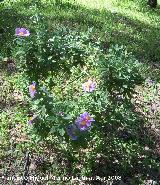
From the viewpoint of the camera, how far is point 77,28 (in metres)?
9.32

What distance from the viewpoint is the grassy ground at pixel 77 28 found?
5.29m

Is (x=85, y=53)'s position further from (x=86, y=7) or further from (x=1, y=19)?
(x=86, y=7)

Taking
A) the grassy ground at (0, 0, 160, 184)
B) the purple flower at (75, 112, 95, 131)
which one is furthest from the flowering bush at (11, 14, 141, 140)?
the grassy ground at (0, 0, 160, 184)

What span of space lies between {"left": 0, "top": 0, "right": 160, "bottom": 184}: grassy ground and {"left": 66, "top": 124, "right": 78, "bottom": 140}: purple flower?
68 cm

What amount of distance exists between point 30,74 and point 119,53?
1244 mm

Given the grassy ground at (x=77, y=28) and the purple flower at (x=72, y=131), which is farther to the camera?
the grassy ground at (x=77, y=28)

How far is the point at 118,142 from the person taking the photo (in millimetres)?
5723

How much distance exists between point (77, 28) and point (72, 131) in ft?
16.5

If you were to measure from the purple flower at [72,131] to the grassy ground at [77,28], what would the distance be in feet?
2.23

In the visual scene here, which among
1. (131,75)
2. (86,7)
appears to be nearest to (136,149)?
(131,75)

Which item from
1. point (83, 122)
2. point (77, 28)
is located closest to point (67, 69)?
point (83, 122)

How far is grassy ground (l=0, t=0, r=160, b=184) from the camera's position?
5293 mm

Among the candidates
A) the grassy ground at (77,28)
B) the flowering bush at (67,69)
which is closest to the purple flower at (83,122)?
the flowering bush at (67,69)

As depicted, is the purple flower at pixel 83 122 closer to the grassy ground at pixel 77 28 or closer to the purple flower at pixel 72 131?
the purple flower at pixel 72 131
